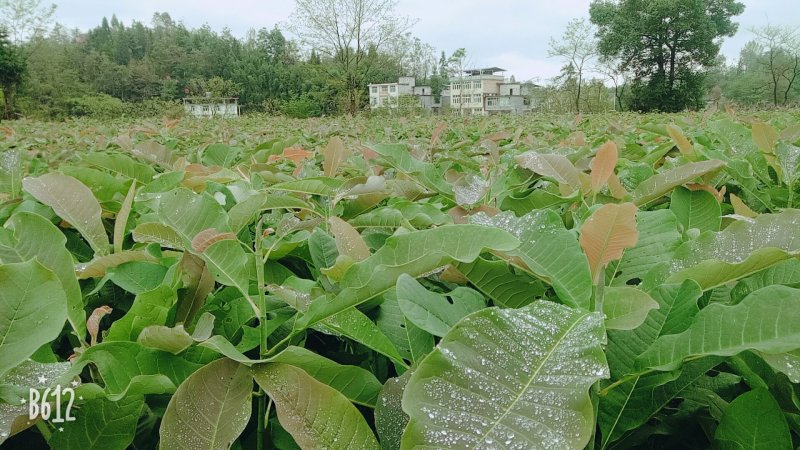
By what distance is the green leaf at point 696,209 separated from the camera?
2.88 ft

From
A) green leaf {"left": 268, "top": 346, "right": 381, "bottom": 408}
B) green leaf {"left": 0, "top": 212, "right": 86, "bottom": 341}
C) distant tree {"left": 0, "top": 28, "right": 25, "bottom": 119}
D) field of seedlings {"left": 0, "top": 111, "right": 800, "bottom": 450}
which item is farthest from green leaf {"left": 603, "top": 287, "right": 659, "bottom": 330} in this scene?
distant tree {"left": 0, "top": 28, "right": 25, "bottom": 119}

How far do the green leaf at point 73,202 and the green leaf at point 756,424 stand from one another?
81 centimetres

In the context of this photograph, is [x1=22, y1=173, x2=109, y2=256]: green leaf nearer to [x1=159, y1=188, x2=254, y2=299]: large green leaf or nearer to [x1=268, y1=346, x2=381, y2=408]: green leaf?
[x1=159, y1=188, x2=254, y2=299]: large green leaf

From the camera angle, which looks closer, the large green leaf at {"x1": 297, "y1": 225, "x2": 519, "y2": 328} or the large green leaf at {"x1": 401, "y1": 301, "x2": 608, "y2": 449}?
the large green leaf at {"x1": 401, "y1": 301, "x2": 608, "y2": 449}

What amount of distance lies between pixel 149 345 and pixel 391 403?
8.9 inches

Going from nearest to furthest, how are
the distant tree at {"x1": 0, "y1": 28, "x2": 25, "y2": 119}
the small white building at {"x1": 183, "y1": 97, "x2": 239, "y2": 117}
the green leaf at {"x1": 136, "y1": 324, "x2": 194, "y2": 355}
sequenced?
the green leaf at {"x1": 136, "y1": 324, "x2": 194, "y2": 355}
the small white building at {"x1": 183, "y1": 97, "x2": 239, "y2": 117}
the distant tree at {"x1": 0, "y1": 28, "x2": 25, "y2": 119}

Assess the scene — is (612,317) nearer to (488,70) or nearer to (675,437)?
(675,437)

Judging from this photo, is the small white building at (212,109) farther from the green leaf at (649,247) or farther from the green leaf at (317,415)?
the green leaf at (317,415)

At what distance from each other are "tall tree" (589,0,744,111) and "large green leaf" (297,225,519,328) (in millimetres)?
38305

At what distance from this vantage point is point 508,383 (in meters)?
0.40

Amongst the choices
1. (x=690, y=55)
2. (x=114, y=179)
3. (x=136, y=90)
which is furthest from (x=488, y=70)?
(x=114, y=179)

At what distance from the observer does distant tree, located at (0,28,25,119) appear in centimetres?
2716

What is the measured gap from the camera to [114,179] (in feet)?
3.62

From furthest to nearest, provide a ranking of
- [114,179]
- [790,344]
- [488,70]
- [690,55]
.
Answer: [488,70], [690,55], [114,179], [790,344]
